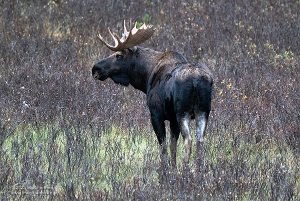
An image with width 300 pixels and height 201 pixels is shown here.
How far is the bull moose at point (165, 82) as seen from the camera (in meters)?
7.77

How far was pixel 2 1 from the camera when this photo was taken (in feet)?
52.0

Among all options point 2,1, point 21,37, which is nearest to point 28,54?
point 21,37

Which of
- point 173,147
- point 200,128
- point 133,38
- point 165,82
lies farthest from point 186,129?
point 133,38

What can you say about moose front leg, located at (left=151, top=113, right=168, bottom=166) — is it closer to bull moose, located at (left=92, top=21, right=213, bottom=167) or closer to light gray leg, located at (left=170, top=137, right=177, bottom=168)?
bull moose, located at (left=92, top=21, right=213, bottom=167)

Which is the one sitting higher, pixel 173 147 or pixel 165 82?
pixel 165 82

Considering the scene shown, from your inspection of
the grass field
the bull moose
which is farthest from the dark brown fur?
the grass field

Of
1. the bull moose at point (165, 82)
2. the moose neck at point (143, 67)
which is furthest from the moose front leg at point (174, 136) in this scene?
the moose neck at point (143, 67)

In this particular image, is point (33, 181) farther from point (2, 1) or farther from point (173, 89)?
point (2, 1)

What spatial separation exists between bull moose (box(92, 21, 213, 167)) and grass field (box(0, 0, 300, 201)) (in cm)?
33

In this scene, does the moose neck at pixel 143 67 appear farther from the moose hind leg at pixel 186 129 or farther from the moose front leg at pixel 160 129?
the moose hind leg at pixel 186 129

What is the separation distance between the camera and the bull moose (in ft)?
25.5

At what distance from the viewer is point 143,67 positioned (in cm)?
884

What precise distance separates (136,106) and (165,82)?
2.67 m

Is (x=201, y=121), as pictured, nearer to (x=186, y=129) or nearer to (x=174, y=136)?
(x=186, y=129)
